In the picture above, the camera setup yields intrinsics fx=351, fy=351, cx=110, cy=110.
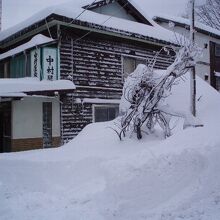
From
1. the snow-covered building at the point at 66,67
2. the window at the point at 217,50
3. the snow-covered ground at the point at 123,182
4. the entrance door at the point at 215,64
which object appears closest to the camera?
the snow-covered ground at the point at 123,182

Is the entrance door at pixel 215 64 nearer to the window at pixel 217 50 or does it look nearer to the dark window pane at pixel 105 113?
the window at pixel 217 50

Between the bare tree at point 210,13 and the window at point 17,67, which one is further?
the bare tree at point 210,13

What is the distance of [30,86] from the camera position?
12258 mm

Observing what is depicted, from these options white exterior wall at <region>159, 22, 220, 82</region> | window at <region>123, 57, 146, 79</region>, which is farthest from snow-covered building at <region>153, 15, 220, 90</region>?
window at <region>123, 57, 146, 79</region>

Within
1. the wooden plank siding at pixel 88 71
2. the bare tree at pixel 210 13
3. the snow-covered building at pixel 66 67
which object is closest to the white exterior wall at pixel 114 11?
the snow-covered building at pixel 66 67

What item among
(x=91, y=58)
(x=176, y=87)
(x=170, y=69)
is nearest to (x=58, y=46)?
(x=91, y=58)

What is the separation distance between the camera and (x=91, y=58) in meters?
15.2

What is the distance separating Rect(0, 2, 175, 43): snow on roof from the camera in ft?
44.9

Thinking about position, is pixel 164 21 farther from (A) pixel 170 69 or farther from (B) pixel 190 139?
(B) pixel 190 139

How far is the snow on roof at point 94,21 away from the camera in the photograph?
1368cm

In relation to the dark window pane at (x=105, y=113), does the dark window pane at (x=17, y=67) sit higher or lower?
higher

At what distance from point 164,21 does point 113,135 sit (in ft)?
56.8

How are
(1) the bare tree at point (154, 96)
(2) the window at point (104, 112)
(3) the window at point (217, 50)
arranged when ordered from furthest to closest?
(3) the window at point (217, 50) → (2) the window at point (104, 112) → (1) the bare tree at point (154, 96)

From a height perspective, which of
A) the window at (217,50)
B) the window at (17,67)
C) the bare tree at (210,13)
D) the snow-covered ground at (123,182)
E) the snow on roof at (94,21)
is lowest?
the snow-covered ground at (123,182)
